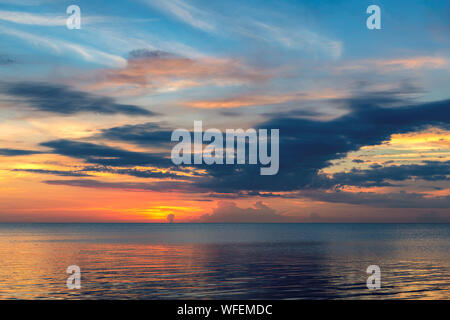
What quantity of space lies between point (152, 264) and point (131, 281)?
66.0 ft

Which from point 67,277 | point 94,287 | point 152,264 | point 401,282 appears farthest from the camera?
point 152,264

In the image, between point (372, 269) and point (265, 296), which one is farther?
point (372, 269)
